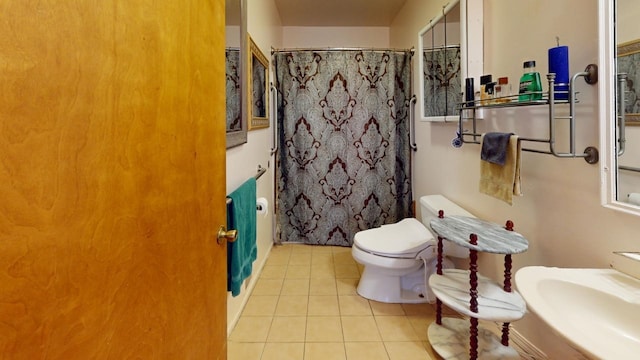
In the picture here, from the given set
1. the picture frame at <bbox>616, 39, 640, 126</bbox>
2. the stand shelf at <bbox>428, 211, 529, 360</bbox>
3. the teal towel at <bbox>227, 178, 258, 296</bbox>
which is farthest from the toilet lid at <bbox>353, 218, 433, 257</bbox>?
the picture frame at <bbox>616, 39, 640, 126</bbox>

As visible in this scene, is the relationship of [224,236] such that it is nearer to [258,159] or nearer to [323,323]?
[323,323]

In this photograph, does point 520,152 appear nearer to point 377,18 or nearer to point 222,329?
point 222,329

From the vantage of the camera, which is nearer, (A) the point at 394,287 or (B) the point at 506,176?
(B) the point at 506,176

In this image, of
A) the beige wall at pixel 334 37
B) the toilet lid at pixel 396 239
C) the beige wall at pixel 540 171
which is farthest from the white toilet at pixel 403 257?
the beige wall at pixel 334 37

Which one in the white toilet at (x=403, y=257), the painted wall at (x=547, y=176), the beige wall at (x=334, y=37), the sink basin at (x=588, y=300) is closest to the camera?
the sink basin at (x=588, y=300)

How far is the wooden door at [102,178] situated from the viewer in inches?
18.0

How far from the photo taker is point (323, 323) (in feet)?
7.07

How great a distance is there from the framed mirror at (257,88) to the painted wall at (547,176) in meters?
1.39

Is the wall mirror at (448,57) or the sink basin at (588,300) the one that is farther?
the wall mirror at (448,57)

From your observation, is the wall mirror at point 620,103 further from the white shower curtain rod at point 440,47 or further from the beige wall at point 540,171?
the white shower curtain rod at point 440,47

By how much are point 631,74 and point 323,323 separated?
5.95ft

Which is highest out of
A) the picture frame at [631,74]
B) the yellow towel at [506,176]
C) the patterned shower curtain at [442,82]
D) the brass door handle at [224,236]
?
the patterned shower curtain at [442,82]

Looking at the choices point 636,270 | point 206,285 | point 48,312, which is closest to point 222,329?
point 206,285

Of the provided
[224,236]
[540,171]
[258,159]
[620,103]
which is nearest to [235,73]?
[258,159]
